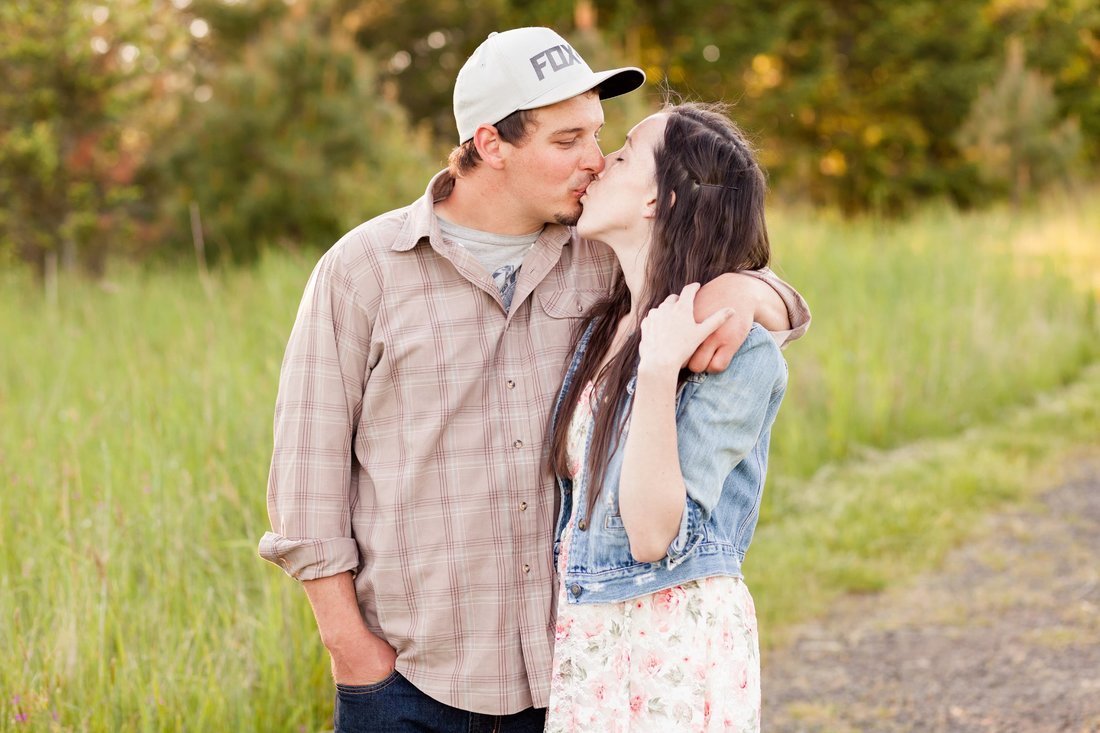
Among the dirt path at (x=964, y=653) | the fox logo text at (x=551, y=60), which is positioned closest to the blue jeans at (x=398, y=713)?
the fox logo text at (x=551, y=60)

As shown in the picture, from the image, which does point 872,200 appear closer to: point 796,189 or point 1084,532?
point 796,189

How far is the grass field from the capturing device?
10.5 ft

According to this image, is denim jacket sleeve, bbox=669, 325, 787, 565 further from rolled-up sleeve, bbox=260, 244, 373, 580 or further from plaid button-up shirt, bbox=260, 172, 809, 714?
rolled-up sleeve, bbox=260, 244, 373, 580

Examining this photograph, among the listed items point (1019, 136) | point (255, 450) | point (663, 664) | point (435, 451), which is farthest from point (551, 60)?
point (1019, 136)

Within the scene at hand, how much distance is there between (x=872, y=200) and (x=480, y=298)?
23.3 metres

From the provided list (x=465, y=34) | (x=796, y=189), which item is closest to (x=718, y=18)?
(x=796, y=189)

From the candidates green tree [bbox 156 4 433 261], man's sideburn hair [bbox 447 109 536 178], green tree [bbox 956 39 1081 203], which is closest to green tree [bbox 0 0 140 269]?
green tree [bbox 156 4 433 261]

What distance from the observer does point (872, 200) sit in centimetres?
2427

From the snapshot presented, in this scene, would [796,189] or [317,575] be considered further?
[796,189]

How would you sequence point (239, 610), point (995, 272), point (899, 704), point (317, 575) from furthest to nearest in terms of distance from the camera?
point (995, 272) < point (899, 704) < point (239, 610) < point (317, 575)

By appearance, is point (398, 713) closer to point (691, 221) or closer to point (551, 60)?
point (691, 221)

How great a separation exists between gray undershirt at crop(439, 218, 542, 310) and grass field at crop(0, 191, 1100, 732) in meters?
1.50

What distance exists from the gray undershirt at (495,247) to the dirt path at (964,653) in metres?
2.36

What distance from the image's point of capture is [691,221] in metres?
2.21
